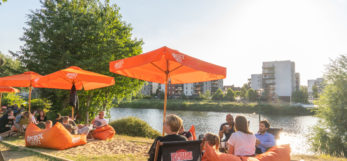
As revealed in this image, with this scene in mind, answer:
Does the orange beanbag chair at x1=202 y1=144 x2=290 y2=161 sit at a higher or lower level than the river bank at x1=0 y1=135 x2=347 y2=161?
higher

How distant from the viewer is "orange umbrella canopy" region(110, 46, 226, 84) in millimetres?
4312

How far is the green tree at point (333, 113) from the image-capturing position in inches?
577

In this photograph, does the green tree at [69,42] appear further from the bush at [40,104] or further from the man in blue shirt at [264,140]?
the man in blue shirt at [264,140]

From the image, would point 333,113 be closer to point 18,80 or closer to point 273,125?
point 273,125

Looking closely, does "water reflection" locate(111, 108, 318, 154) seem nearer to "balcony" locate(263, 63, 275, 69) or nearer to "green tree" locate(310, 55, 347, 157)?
"green tree" locate(310, 55, 347, 157)

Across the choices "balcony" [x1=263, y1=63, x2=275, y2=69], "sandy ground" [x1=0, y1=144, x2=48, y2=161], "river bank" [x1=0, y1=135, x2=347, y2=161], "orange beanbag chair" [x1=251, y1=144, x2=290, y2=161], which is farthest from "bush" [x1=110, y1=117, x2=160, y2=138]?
"balcony" [x1=263, y1=63, x2=275, y2=69]

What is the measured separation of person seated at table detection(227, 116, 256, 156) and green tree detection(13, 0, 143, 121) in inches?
396

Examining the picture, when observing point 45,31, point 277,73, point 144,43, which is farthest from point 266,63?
point 45,31

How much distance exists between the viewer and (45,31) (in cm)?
1265

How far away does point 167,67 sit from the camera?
5.67 m

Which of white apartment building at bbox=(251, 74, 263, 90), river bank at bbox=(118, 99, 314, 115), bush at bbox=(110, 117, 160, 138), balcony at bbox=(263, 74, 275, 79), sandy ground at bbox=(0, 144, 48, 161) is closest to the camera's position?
sandy ground at bbox=(0, 144, 48, 161)

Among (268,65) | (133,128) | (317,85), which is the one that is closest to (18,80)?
(133,128)

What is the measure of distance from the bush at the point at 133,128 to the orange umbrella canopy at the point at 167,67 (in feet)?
25.6

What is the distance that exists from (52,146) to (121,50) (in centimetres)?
827
